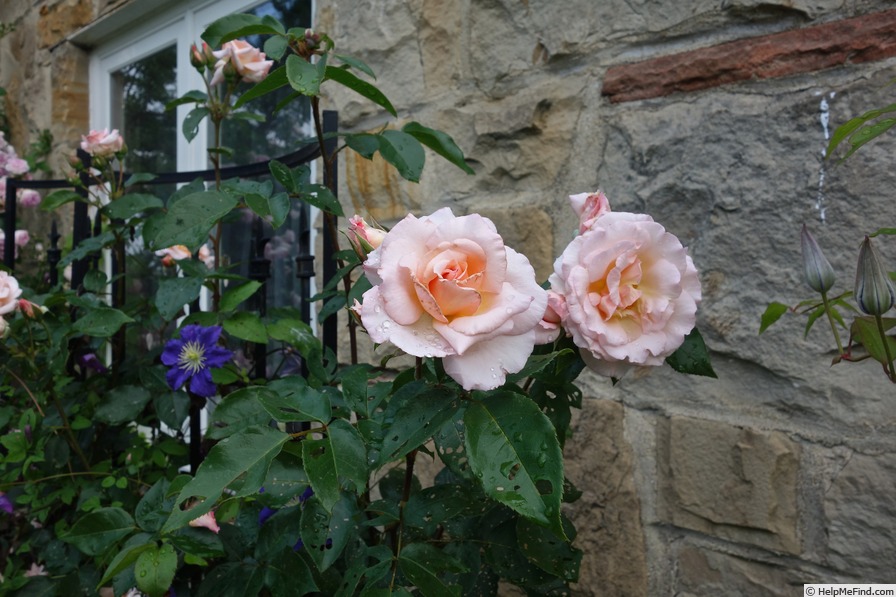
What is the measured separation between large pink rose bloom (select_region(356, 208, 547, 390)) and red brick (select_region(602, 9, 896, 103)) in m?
0.80

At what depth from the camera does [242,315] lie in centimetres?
144

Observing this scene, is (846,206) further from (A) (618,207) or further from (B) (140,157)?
(B) (140,157)

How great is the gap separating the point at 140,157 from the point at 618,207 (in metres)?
2.67

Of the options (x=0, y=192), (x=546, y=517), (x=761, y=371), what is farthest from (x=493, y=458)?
(x=0, y=192)

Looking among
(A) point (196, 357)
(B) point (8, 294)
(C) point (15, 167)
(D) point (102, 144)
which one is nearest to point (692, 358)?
(A) point (196, 357)

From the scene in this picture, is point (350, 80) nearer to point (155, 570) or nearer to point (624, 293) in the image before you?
point (624, 293)

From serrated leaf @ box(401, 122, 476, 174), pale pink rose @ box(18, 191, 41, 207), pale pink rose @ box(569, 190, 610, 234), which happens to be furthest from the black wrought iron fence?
pale pink rose @ box(18, 191, 41, 207)

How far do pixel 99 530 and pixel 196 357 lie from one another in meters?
0.42

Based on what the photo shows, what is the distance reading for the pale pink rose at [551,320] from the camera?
2.37 ft

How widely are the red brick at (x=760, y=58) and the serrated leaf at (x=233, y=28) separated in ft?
2.21

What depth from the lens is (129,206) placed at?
155 centimetres

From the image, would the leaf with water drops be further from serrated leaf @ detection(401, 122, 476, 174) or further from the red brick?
the red brick

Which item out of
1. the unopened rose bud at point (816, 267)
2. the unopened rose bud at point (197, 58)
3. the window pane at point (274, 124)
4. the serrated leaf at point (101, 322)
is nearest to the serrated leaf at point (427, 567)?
the unopened rose bud at point (816, 267)

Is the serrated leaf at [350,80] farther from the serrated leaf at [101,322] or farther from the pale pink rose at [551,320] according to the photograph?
the serrated leaf at [101,322]
